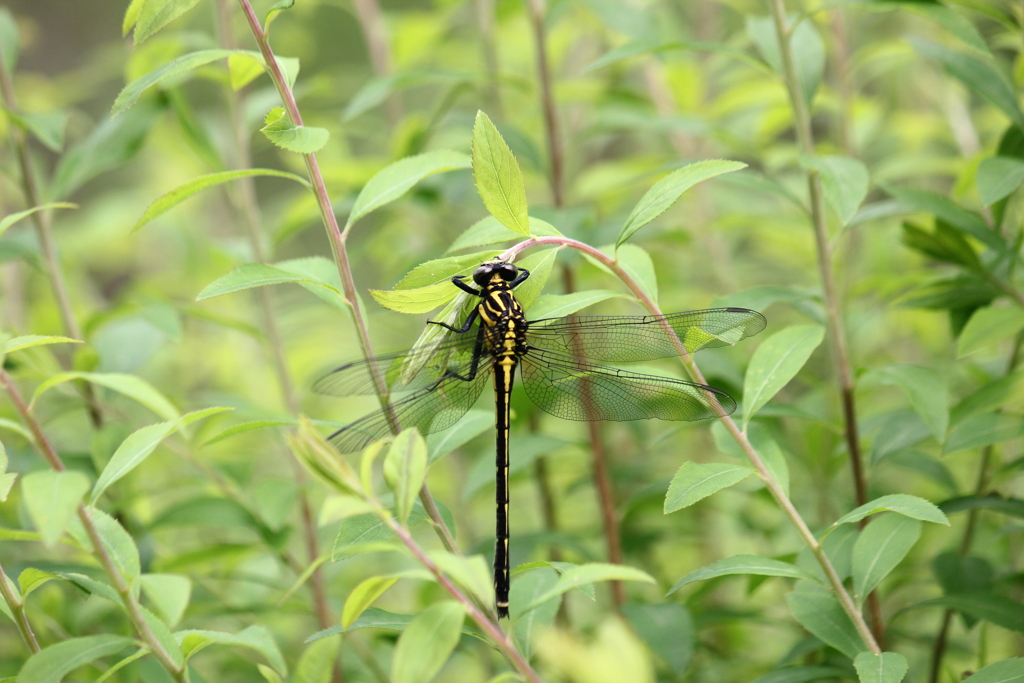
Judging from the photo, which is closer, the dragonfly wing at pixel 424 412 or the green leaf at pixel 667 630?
the dragonfly wing at pixel 424 412

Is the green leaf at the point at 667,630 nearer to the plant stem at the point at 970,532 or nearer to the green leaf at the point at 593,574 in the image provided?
the plant stem at the point at 970,532

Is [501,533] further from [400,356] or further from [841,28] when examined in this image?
[841,28]

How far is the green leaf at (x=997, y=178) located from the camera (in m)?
0.98

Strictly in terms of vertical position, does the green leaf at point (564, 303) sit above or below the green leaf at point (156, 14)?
below

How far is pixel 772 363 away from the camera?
0.92 metres

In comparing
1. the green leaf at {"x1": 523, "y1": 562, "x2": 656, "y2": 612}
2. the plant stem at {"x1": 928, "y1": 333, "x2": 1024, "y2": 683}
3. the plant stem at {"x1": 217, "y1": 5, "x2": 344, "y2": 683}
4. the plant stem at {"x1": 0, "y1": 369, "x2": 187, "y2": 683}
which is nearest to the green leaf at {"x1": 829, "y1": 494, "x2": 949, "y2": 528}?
the green leaf at {"x1": 523, "y1": 562, "x2": 656, "y2": 612}

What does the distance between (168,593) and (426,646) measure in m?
0.44

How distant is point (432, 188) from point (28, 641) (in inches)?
39.1

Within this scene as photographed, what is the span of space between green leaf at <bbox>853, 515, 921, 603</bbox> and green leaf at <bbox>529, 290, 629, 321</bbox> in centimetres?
43

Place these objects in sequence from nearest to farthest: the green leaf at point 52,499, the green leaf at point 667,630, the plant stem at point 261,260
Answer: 1. the green leaf at point 52,499
2. the green leaf at point 667,630
3. the plant stem at point 261,260

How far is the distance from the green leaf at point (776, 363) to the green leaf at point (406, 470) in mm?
426

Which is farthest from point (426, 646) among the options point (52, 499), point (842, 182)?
point (842, 182)

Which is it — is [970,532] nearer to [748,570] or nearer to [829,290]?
[829,290]

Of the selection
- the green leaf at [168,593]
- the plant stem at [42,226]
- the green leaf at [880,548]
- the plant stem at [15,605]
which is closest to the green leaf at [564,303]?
the green leaf at [880,548]
